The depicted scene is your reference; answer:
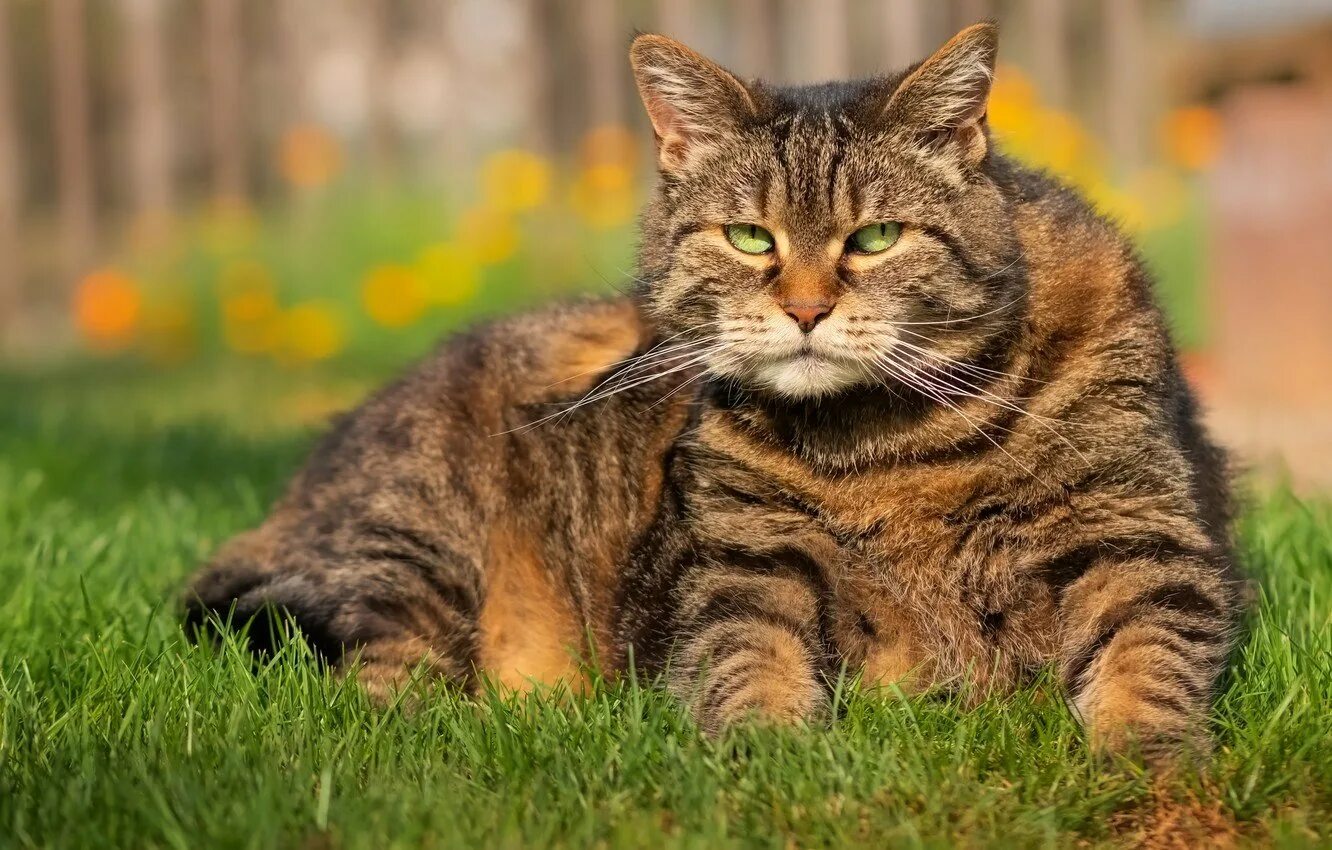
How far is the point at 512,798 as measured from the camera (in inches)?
74.2

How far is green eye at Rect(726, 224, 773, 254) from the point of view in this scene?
2414 mm

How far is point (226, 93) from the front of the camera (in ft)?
24.2

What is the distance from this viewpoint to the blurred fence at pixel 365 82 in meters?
6.95

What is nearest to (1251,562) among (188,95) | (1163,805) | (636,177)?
(1163,805)

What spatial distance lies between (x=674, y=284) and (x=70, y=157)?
6.13 metres

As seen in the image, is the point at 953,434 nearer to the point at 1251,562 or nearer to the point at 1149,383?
the point at 1149,383

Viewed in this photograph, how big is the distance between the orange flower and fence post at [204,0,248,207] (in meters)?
0.69

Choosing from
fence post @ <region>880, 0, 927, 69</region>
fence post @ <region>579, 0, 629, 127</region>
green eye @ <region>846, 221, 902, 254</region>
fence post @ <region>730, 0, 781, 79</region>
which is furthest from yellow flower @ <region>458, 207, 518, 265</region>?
green eye @ <region>846, 221, 902, 254</region>

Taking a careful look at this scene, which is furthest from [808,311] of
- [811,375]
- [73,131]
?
[73,131]

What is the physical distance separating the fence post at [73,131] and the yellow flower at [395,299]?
6.23ft

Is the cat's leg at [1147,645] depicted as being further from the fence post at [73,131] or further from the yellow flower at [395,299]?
the fence post at [73,131]

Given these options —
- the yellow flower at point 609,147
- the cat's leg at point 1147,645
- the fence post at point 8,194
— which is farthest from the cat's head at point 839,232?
the fence post at point 8,194

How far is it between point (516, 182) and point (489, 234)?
280 millimetres

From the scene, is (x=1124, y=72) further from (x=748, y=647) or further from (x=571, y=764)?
(x=571, y=764)
